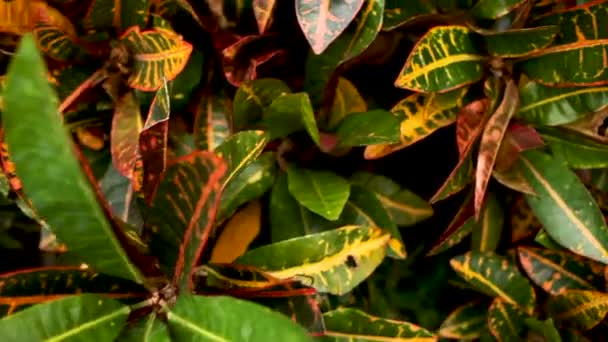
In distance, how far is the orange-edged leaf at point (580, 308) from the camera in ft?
3.00

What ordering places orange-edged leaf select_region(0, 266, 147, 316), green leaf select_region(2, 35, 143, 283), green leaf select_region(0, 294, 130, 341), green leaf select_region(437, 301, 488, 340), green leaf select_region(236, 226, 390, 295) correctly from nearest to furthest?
green leaf select_region(2, 35, 143, 283) < green leaf select_region(0, 294, 130, 341) < orange-edged leaf select_region(0, 266, 147, 316) < green leaf select_region(236, 226, 390, 295) < green leaf select_region(437, 301, 488, 340)

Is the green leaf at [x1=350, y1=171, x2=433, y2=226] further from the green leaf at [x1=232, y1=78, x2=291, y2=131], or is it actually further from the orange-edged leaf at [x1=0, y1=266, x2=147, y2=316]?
the orange-edged leaf at [x1=0, y1=266, x2=147, y2=316]

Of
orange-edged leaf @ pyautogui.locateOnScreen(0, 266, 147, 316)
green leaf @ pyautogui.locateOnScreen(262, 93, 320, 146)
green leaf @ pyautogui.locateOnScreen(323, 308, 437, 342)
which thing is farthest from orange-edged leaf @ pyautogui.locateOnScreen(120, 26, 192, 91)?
green leaf @ pyautogui.locateOnScreen(323, 308, 437, 342)

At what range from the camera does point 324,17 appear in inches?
29.8

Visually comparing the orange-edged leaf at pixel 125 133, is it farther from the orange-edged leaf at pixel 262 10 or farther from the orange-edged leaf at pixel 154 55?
the orange-edged leaf at pixel 262 10

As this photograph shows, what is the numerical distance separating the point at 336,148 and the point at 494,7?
253 mm

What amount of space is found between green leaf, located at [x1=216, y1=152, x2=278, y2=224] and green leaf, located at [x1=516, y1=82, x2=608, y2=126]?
33cm

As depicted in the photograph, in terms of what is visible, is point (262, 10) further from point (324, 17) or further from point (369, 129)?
point (369, 129)

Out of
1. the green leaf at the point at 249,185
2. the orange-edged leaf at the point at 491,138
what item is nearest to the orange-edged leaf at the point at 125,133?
the green leaf at the point at 249,185

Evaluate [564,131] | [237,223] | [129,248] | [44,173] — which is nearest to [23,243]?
[237,223]

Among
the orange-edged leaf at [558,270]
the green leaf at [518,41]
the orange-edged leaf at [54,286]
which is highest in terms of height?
the green leaf at [518,41]

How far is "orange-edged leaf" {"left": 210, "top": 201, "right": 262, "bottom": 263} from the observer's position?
88 centimetres

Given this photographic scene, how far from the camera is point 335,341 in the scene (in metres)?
0.81

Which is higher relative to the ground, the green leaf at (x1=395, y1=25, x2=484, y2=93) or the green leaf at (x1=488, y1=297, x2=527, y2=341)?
the green leaf at (x1=395, y1=25, x2=484, y2=93)
